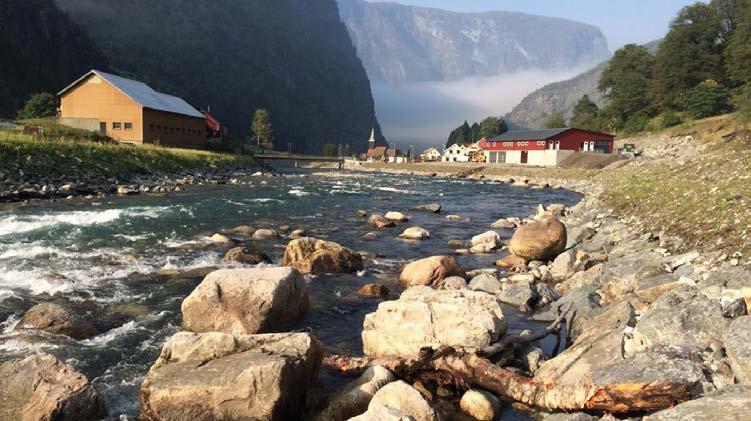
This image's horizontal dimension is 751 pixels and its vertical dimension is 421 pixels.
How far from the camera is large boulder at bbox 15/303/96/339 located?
1002cm

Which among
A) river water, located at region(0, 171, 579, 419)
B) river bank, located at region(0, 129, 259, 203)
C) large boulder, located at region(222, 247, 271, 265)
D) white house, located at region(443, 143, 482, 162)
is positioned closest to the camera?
river water, located at region(0, 171, 579, 419)

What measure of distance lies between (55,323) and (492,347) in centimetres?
862

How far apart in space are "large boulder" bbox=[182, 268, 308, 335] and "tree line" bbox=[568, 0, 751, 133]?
284 feet

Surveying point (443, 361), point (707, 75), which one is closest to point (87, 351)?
point (443, 361)

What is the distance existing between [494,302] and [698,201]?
9.18 metres

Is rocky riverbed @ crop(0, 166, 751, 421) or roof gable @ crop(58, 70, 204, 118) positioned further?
roof gable @ crop(58, 70, 204, 118)

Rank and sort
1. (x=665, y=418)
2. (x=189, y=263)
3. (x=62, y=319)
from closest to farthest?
(x=665, y=418), (x=62, y=319), (x=189, y=263)

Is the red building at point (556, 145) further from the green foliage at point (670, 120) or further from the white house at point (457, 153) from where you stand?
the white house at point (457, 153)

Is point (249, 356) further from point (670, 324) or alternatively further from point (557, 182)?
point (557, 182)

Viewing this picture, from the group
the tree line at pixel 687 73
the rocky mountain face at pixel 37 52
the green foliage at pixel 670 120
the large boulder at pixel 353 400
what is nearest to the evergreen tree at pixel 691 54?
the tree line at pixel 687 73

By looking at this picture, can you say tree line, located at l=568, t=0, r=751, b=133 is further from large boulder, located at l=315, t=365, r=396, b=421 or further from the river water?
large boulder, located at l=315, t=365, r=396, b=421

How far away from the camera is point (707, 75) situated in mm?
89625

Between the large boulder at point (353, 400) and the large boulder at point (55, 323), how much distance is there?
5914 mm

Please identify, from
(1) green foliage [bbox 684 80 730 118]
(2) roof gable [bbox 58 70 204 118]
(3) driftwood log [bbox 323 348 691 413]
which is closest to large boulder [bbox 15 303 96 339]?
(3) driftwood log [bbox 323 348 691 413]
